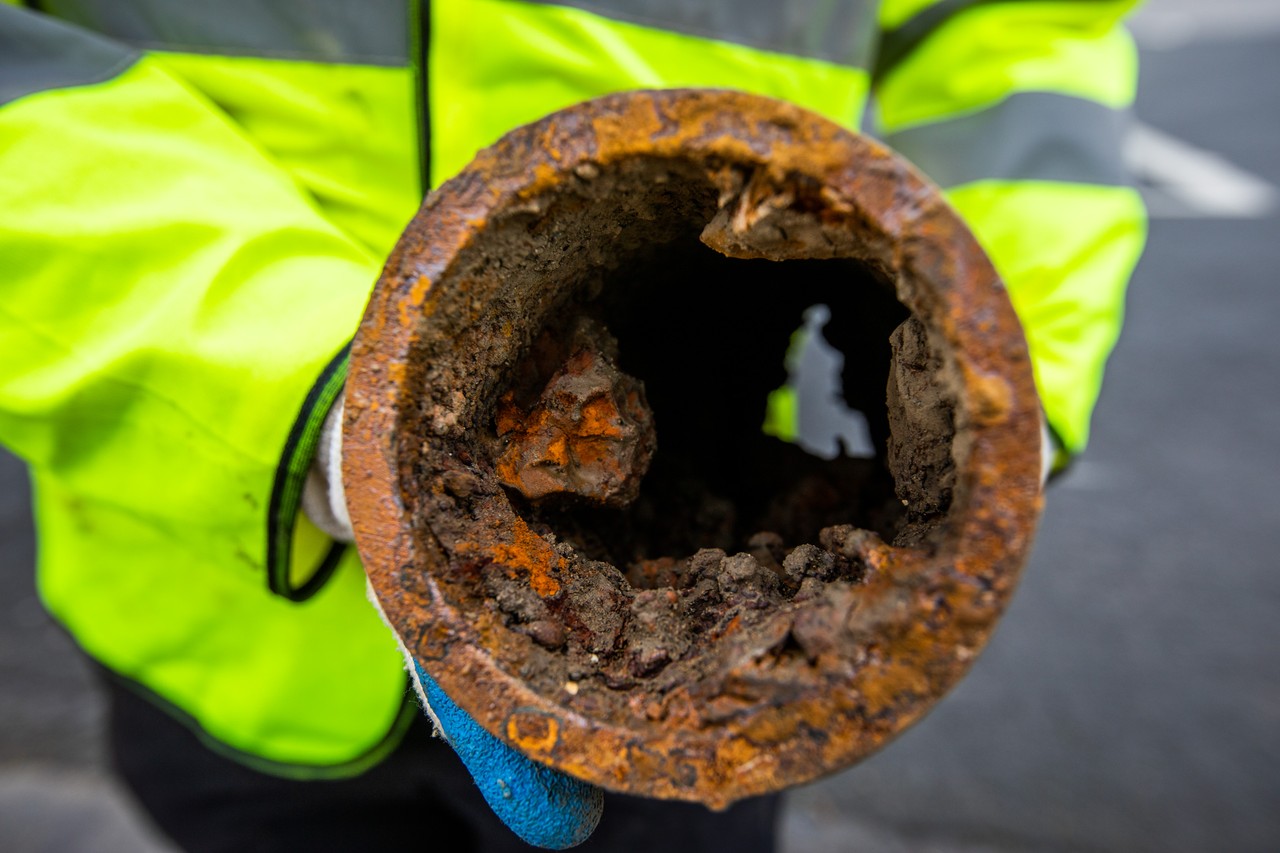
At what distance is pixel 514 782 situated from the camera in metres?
0.81

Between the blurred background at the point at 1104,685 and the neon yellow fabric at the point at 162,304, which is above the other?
the neon yellow fabric at the point at 162,304

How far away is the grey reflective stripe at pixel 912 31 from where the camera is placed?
4.64 feet

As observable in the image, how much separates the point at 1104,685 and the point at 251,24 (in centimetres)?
283

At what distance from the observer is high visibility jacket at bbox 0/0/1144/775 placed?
91 centimetres

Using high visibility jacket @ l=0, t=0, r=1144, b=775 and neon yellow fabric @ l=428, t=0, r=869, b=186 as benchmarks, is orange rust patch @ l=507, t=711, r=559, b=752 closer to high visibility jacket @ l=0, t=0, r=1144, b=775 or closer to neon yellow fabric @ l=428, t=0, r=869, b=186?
high visibility jacket @ l=0, t=0, r=1144, b=775

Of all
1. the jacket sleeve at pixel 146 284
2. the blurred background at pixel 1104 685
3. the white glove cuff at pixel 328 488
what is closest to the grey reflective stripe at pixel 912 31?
the blurred background at pixel 1104 685

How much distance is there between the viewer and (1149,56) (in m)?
7.79

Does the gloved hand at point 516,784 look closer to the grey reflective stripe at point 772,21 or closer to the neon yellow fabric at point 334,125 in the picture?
the neon yellow fabric at point 334,125

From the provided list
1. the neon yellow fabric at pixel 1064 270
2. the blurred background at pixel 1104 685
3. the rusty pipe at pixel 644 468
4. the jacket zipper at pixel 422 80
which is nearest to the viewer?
the rusty pipe at pixel 644 468

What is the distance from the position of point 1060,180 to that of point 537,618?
3.92 ft

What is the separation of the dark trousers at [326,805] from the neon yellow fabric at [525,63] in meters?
1.00

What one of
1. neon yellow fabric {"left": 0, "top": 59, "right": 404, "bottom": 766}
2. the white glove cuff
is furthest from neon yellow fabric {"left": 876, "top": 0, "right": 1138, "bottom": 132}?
the white glove cuff

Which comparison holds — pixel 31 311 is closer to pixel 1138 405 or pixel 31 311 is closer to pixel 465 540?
pixel 465 540

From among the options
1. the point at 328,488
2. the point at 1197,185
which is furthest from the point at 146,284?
the point at 1197,185
